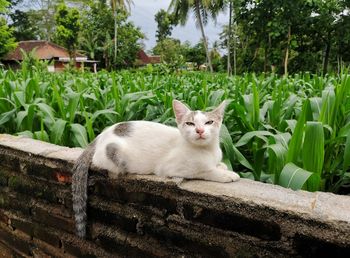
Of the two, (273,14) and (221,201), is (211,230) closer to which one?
(221,201)

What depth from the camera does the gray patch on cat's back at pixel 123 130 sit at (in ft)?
6.27

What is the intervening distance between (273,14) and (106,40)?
58.2 ft

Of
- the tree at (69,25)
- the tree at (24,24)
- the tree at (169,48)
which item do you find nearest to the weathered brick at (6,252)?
the tree at (69,25)

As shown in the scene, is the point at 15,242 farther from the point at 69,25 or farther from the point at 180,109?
the point at 69,25

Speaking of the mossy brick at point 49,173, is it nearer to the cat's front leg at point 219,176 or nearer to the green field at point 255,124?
the green field at point 255,124

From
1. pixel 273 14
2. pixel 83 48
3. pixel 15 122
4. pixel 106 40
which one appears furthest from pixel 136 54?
pixel 15 122

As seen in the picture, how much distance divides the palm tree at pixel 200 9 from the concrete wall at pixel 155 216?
24.3 metres

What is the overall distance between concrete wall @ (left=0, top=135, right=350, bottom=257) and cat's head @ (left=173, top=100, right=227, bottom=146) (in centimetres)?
21

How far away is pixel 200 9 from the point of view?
2761 cm

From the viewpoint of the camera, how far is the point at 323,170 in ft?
6.29

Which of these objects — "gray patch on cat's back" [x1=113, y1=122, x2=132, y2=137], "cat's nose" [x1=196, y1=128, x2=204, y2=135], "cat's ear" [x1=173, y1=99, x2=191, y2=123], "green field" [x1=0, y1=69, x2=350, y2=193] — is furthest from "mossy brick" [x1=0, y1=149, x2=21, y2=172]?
"cat's nose" [x1=196, y1=128, x2=204, y2=135]

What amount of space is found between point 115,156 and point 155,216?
14.0 inches

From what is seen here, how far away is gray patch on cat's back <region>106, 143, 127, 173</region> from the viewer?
5.97 feet

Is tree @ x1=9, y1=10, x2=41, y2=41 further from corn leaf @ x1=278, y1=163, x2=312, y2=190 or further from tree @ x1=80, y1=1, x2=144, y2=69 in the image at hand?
corn leaf @ x1=278, y1=163, x2=312, y2=190
